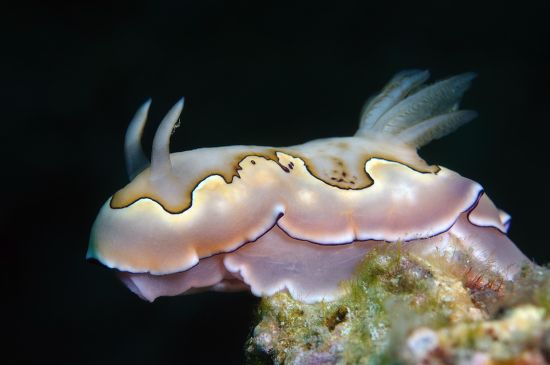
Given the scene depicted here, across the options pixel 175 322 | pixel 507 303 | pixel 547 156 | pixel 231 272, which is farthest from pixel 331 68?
pixel 507 303

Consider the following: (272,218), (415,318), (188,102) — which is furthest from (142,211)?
(188,102)

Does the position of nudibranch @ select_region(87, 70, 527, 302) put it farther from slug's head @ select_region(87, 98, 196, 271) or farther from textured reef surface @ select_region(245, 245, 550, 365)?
textured reef surface @ select_region(245, 245, 550, 365)

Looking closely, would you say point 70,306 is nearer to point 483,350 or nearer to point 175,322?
point 175,322

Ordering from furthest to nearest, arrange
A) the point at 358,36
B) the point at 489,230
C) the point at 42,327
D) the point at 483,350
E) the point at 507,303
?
the point at 358,36
the point at 42,327
the point at 489,230
the point at 507,303
the point at 483,350

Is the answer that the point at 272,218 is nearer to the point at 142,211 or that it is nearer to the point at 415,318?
the point at 142,211

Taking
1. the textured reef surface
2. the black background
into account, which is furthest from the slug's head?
the black background

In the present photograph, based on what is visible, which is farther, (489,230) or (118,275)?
(489,230)

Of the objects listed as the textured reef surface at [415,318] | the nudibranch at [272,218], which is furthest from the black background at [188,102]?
the textured reef surface at [415,318]

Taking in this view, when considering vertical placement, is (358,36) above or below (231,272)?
above
